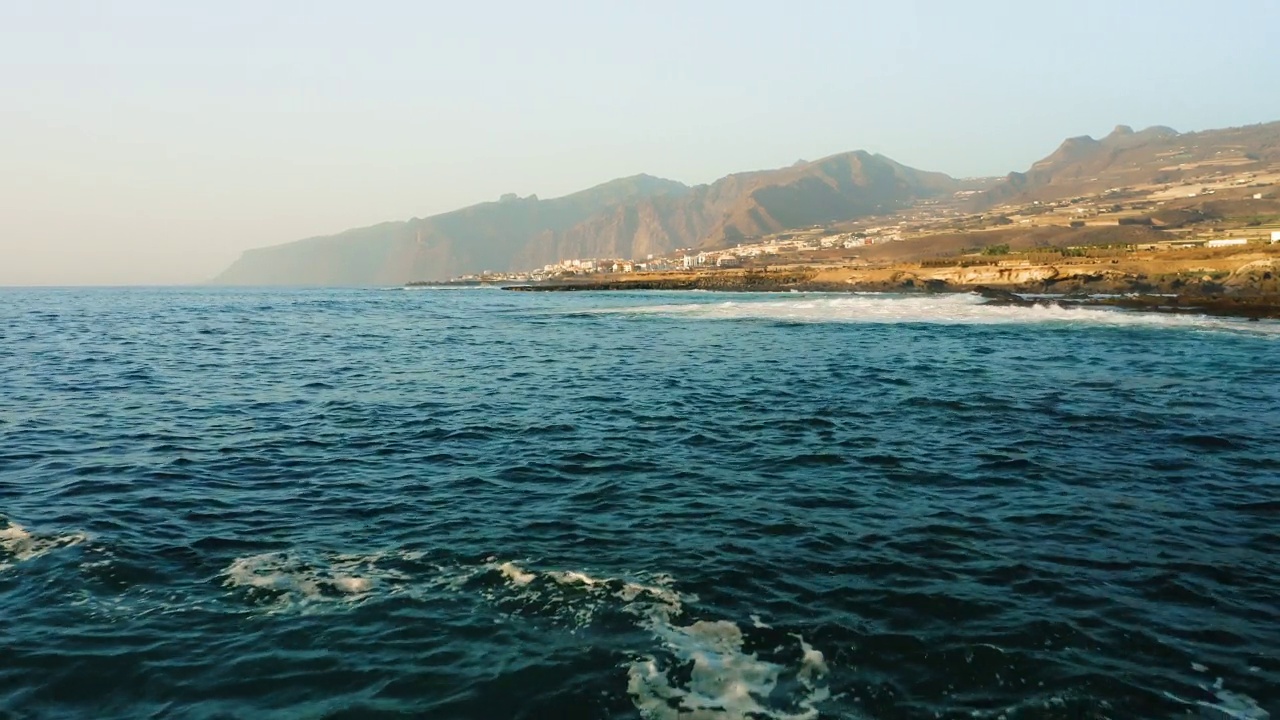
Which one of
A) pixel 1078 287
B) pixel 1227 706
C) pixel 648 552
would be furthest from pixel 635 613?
pixel 1078 287

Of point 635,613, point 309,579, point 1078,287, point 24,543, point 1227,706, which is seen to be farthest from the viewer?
point 1078,287

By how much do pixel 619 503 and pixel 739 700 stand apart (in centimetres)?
667

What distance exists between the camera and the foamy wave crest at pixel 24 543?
11.8m

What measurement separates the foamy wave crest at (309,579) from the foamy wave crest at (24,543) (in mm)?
3414

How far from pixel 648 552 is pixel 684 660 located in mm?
3227

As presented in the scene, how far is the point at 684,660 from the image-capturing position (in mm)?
8664

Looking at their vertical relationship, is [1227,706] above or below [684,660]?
below

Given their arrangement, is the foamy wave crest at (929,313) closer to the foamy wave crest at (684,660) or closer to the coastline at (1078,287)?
the coastline at (1078,287)

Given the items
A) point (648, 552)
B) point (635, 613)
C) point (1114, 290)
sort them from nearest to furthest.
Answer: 1. point (635, 613)
2. point (648, 552)
3. point (1114, 290)

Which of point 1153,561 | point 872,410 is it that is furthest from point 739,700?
point 872,410

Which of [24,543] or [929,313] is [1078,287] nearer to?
[929,313]

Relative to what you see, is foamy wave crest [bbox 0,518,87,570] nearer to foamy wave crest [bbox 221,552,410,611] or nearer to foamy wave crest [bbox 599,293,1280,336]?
foamy wave crest [bbox 221,552,410,611]

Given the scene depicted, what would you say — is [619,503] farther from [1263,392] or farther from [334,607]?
[1263,392]

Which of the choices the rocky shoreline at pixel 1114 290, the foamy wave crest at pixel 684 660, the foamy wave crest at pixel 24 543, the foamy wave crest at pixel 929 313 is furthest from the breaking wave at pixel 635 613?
the rocky shoreline at pixel 1114 290
